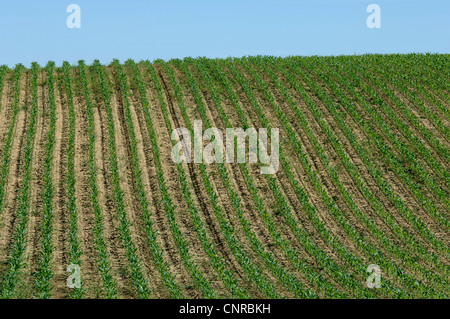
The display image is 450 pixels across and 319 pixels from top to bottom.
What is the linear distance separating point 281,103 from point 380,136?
5.84 m

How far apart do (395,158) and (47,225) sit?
15.0 metres

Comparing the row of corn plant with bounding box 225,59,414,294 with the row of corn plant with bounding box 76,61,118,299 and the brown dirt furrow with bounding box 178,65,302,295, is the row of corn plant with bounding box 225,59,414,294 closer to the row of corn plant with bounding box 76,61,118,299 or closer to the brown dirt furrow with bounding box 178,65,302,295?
the brown dirt furrow with bounding box 178,65,302,295

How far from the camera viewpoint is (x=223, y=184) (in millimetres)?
24688

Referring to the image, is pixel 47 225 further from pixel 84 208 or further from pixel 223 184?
pixel 223 184

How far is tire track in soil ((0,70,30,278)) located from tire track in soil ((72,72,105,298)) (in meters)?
2.15

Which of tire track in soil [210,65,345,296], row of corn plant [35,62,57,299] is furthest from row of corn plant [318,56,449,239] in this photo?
row of corn plant [35,62,57,299]

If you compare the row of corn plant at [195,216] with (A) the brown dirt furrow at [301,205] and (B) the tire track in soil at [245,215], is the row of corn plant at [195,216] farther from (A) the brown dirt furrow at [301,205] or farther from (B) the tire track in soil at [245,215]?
(A) the brown dirt furrow at [301,205]

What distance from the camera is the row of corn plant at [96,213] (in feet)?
55.4

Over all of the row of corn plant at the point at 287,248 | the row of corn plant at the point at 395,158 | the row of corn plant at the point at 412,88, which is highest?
the row of corn plant at the point at 412,88

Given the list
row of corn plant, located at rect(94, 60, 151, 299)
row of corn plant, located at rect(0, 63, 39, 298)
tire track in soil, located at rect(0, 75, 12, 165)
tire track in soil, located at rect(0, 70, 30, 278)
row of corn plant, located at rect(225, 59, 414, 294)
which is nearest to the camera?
row of corn plant, located at rect(0, 63, 39, 298)

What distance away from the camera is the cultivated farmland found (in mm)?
17938

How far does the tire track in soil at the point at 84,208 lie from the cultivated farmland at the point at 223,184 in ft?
0.22

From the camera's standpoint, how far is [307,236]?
2105 centimetres

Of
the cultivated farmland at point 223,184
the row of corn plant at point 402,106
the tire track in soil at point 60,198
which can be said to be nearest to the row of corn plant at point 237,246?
the cultivated farmland at point 223,184
